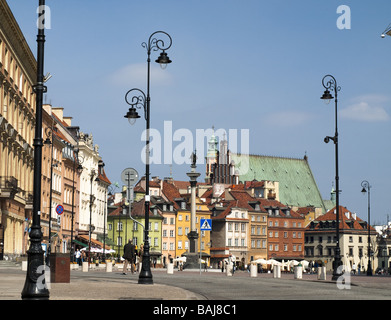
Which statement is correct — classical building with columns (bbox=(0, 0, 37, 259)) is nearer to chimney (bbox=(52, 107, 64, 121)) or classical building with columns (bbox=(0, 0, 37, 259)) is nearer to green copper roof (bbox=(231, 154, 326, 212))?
chimney (bbox=(52, 107, 64, 121))

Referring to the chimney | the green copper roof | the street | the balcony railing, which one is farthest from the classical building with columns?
the green copper roof

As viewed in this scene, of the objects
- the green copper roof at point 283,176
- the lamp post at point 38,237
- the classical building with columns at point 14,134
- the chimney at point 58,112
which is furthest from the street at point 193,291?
the green copper roof at point 283,176

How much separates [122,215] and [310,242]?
159 feet

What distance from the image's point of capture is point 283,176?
639 feet

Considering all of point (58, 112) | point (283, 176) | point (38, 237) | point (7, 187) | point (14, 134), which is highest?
point (58, 112)

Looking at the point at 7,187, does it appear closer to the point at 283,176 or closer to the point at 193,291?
the point at 193,291

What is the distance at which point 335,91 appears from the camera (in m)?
40.2

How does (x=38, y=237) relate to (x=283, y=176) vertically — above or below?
below

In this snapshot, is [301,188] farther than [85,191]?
Yes

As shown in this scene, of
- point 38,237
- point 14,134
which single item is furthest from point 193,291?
point 14,134

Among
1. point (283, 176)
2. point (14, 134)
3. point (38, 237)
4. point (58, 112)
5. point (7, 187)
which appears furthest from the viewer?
point (283, 176)
